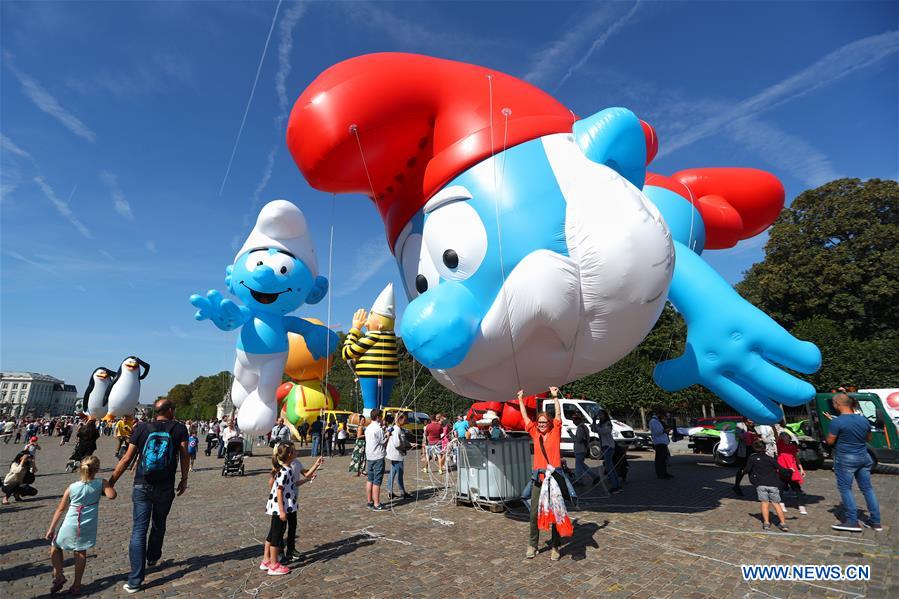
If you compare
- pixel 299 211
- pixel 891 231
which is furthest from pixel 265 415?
pixel 891 231

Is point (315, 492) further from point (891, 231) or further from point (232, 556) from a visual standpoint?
point (891, 231)

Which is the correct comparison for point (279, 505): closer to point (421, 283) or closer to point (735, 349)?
point (421, 283)

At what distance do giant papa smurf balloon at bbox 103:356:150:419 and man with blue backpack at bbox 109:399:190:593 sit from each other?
11532 millimetres

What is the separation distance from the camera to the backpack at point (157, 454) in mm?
4555

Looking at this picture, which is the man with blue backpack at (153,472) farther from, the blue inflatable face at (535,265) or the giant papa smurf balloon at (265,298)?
the giant papa smurf balloon at (265,298)

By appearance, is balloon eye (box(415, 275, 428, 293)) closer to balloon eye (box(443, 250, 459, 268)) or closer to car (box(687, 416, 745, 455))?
balloon eye (box(443, 250, 459, 268))

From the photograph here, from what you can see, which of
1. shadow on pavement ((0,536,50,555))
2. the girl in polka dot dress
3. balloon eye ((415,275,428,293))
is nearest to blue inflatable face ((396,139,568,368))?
balloon eye ((415,275,428,293))

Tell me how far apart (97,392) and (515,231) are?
15.2m

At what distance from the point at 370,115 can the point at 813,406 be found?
1446cm

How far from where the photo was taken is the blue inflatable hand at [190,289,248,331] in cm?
1217

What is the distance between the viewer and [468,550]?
17.2ft

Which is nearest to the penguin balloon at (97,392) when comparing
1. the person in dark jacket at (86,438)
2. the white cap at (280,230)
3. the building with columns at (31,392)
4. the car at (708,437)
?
the person in dark jacket at (86,438)

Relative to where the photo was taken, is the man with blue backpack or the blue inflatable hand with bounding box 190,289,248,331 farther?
the blue inflatable hand with bounding box 190,289,248,331

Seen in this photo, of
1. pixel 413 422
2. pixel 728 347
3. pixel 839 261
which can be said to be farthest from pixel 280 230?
pixel 839 261
